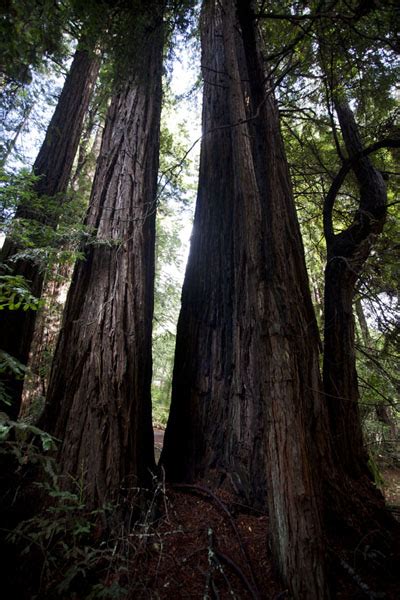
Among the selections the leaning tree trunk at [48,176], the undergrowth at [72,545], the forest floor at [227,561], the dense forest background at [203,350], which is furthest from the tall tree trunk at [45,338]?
the forest floor at [227,561]

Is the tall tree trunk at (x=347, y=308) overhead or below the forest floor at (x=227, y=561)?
overhead

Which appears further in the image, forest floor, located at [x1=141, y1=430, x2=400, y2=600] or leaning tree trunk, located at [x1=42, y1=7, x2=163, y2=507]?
leaning tree trunk, located at [x1=42, y1=7, x2=163, y2=507]

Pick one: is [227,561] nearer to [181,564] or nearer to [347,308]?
[181,564]

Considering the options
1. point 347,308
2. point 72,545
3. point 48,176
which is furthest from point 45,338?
point 347,308

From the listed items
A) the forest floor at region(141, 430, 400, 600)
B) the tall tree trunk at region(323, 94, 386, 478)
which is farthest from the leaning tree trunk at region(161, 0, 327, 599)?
the tall tree trunk at region(323, 94, 386, 478)

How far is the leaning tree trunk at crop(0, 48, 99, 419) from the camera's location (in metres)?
3.09

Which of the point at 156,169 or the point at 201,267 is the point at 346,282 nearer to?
the point at 201,267

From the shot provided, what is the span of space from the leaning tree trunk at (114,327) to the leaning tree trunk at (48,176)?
51 centimetres

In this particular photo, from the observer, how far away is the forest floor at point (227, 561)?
5.30 ft

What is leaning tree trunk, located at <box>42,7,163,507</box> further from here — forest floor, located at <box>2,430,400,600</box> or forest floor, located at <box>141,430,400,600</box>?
forest floor, located at <box>141,430,400,600</box>

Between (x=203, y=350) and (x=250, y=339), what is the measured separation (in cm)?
56

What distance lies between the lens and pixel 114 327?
259 centimetres

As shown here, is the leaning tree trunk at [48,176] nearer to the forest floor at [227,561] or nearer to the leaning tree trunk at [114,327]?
the leaning tree trunk at [114,327]

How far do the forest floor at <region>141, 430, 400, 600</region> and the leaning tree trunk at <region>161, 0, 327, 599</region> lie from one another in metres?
0.22
